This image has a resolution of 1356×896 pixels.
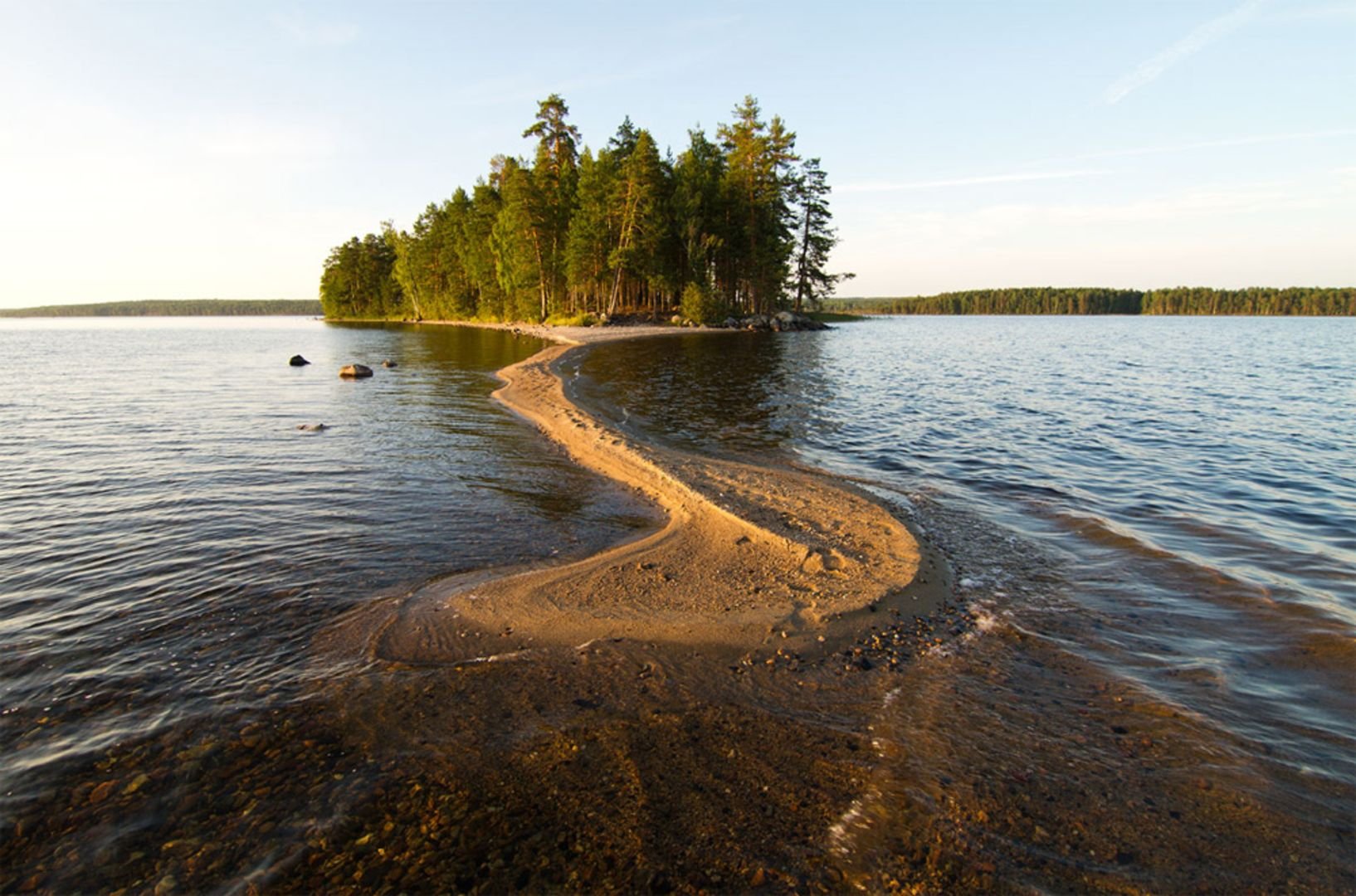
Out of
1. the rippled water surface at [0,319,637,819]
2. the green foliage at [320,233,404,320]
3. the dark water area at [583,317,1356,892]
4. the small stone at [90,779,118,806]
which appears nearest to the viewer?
the dark water area at [583,317,1356,892]

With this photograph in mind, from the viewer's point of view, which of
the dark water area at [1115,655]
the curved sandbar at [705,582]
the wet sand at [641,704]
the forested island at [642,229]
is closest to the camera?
the wet sand at [641,704]

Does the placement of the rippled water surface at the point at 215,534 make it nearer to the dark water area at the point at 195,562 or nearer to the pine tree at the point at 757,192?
the dark water area at the point at 195,562

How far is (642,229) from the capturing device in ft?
212

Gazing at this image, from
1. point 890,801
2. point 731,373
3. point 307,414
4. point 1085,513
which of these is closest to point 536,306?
point 731,373

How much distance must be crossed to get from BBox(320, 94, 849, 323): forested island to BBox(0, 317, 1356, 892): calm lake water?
5089cm

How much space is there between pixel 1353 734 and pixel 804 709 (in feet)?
16.1

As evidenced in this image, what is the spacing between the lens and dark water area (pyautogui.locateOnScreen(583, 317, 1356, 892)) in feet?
13.4

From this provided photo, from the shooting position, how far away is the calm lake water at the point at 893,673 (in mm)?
4102

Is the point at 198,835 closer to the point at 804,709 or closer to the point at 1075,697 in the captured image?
the point at 804,709

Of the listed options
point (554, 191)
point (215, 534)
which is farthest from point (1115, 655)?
point (554, 191)

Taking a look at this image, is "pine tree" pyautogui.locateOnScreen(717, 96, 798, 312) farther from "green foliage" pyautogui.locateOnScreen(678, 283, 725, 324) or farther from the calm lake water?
the calm lake water

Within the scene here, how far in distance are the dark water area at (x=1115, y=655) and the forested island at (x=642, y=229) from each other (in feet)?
168

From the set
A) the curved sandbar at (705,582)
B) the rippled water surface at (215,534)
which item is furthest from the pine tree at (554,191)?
the curved sandbar at (705,582)

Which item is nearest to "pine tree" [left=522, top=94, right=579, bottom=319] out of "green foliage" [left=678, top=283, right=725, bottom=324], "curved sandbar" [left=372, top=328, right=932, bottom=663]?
"green foliage" [left=678, top=283, right=725, bottom=324]
